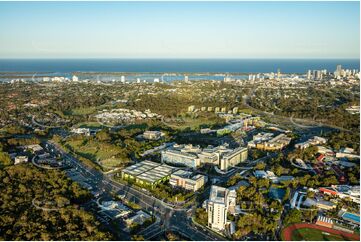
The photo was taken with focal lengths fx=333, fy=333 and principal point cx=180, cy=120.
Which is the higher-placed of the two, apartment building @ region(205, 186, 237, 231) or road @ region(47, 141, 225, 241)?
apartment building @ region(205, 186, 237, 231)

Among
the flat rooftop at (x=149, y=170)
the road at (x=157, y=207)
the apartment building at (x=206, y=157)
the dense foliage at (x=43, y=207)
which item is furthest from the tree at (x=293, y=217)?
the dense foliage at (x=43, y=207)

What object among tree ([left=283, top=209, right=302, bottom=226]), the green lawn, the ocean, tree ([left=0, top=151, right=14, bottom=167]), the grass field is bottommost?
the green lawn

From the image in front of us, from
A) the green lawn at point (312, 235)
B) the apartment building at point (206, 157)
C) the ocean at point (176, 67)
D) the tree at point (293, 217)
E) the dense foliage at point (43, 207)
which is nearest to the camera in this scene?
the dense foliage at point (43, 207)

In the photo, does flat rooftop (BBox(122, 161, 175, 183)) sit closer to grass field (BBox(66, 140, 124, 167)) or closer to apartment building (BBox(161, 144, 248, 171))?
apartment building (BBox(161, 144, 248, 171))

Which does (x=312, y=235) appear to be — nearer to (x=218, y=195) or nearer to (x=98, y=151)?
(x=218, y=195)

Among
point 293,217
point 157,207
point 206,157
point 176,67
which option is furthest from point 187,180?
point 176,67

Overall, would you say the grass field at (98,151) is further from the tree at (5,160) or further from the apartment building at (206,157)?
the tree at (5,160)

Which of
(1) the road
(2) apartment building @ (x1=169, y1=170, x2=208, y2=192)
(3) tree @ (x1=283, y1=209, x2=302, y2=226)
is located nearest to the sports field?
(3) tree @ (x1=283, y1=209, x2=302, y2=226)

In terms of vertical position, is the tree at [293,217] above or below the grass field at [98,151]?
below
